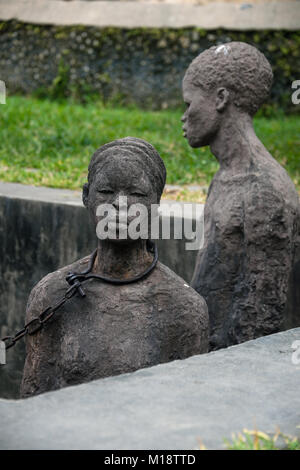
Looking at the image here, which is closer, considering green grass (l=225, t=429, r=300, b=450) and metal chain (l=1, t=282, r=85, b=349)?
green grass (l=225, t=429, r=300, b=450)

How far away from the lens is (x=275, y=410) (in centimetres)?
302

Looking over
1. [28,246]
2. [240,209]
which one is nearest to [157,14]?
[28,246]

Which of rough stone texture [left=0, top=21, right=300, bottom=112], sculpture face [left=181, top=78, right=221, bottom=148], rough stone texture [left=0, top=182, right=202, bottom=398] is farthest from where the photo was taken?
rough stone texture [left=0, top=21, right=300, bottom=112]

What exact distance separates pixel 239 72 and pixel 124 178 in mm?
1300

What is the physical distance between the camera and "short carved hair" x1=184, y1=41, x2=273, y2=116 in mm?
5023

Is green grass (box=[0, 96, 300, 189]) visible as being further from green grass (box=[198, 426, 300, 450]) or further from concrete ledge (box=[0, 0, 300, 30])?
green grass (box=[198, 426, 300, 450])

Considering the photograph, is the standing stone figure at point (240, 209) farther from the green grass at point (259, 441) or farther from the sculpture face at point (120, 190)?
the green grass at point (259, 441)

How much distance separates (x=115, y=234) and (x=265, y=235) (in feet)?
3.39

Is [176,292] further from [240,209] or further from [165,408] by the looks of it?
[165,408]

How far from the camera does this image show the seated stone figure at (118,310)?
4.07m

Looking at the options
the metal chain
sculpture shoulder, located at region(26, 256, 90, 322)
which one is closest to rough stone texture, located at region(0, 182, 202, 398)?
sculpture shoulder, located at region(26, 256, 90, 322)

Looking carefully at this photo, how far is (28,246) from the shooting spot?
7.18 m

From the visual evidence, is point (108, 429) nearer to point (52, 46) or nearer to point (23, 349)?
point (23, 349)
